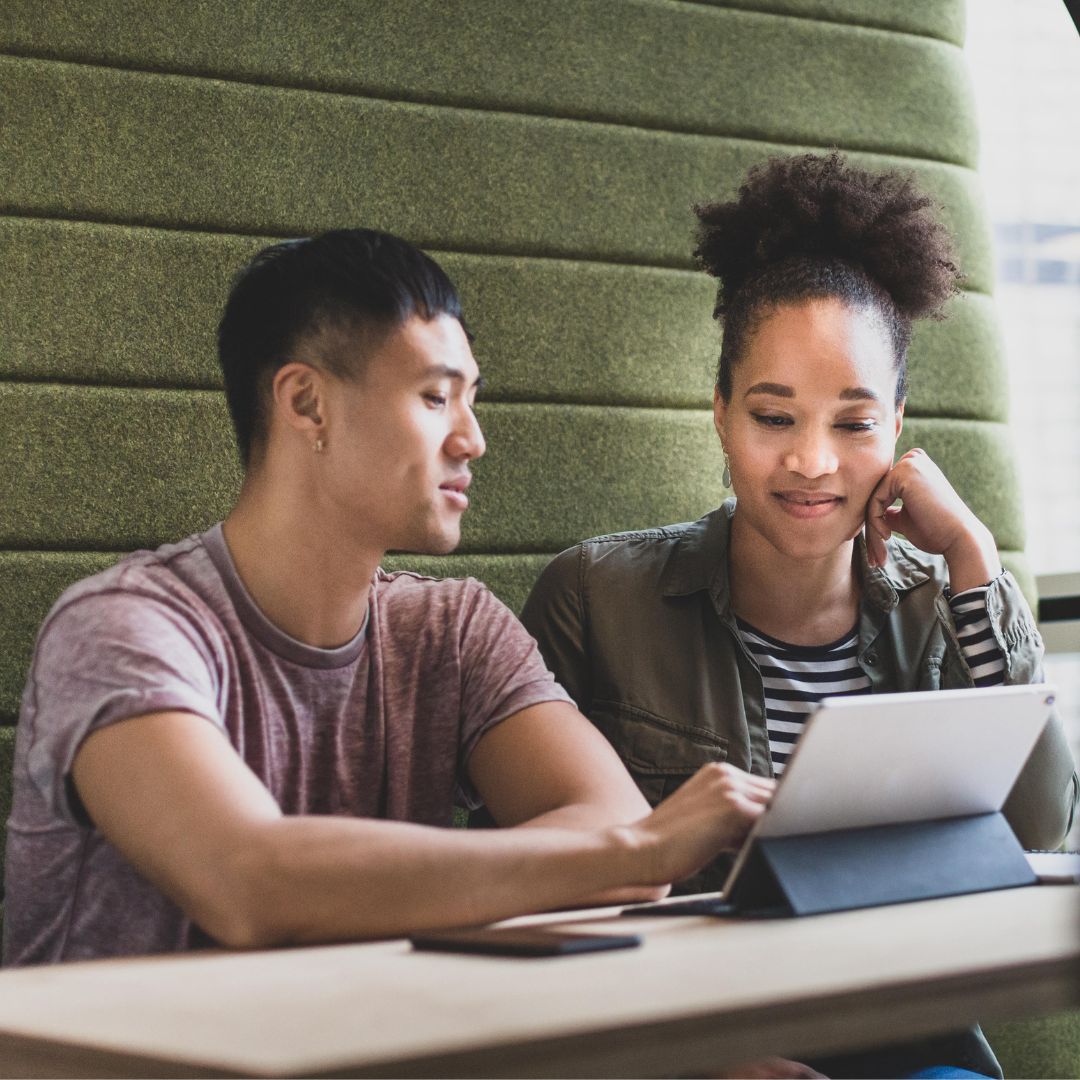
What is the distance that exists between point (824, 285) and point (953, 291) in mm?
254

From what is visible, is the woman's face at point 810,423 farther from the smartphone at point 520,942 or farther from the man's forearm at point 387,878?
the smartphone at point 520,942

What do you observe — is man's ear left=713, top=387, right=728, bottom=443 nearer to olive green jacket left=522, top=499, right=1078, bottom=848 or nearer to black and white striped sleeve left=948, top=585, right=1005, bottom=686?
olive green jacket left=522, top=499, right=1078, bottom=848

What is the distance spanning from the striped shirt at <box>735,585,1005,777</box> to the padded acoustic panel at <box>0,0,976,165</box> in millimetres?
805

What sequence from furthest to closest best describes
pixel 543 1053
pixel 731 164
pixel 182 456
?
pixel 731 164, pixel 182 456, pixel 543 1053

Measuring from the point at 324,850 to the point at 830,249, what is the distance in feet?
3.53

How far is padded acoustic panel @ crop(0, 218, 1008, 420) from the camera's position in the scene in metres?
1.61

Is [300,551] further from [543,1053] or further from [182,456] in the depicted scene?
[543,1053]

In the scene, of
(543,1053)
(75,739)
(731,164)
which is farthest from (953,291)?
(543,1053)

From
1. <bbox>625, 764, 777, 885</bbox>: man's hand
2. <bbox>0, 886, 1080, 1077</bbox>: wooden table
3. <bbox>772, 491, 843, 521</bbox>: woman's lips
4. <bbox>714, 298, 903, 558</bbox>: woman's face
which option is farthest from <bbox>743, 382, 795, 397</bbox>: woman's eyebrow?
<bbox>0, 886, 1080, 1077</bbox>: wooden table

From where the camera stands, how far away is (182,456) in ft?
5.42

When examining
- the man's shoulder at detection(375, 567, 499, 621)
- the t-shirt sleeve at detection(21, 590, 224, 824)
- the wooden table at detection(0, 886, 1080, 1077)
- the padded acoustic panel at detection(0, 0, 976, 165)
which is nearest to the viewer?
the wooden table at detection(0, 886, 1080, 1077)

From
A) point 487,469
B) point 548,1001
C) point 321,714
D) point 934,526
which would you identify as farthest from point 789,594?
point 548,1001

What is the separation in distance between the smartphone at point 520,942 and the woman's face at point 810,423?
0.80 metres

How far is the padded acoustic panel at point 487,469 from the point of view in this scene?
5.20 feet
